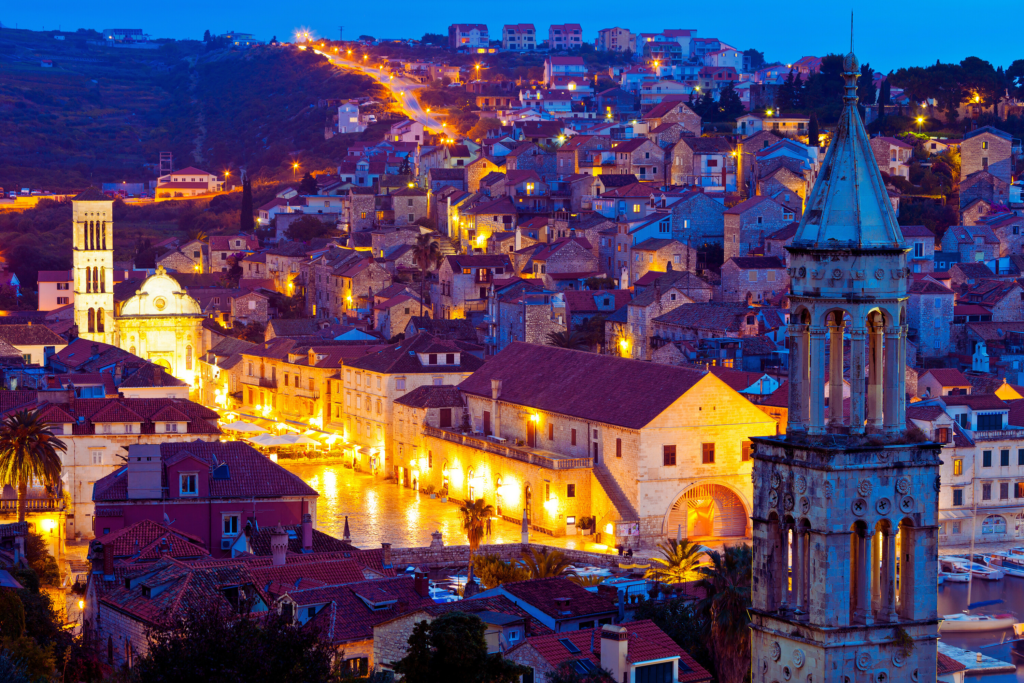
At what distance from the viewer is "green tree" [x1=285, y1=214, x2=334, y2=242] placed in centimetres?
12875

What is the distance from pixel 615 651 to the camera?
109 ft

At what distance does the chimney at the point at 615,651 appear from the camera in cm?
3325

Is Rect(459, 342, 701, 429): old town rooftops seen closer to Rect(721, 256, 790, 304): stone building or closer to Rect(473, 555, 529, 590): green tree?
Rect(473, 555, 529, 590): green tree

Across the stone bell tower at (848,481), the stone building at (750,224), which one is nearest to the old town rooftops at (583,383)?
the stone building at (750,224)

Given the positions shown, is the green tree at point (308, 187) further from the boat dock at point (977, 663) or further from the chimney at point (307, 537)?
the boat dock at point (977, 663)

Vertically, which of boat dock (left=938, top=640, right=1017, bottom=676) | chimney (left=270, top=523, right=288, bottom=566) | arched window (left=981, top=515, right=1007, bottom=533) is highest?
chimney (left=270, top=523, right=288, bottom=566)

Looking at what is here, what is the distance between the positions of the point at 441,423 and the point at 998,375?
2607cm

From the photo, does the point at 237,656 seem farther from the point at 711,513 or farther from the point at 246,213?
the point at 246,213

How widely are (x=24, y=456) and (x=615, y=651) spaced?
26790 millimetres

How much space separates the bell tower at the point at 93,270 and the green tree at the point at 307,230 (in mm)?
27999

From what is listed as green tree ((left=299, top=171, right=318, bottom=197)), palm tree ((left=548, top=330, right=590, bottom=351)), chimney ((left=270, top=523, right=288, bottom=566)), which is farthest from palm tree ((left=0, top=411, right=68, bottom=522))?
green tree ((left=299, top=171, right=318, bottom=197))

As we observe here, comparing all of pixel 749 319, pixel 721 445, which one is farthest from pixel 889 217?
pixel 749 319

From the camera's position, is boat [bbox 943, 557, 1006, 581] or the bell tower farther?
the bell tower

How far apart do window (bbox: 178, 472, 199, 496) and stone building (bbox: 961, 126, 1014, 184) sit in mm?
75154
